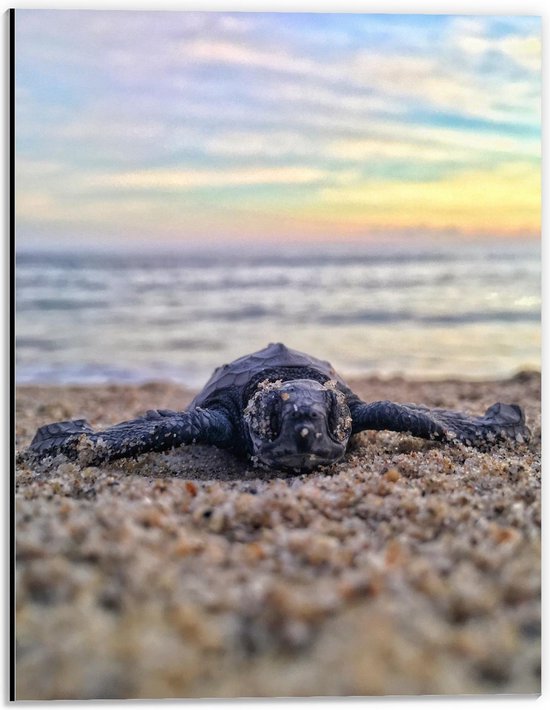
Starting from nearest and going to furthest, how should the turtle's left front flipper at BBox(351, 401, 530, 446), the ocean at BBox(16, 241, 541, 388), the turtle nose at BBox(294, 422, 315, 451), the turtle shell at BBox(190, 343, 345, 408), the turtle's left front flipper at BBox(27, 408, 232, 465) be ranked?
the turtle nose at BBox(294, 422, 315, 451) < the turtle's left front flipper at BBox(27, 408, 232, 465) < the turtle's left front flipper at BBox(351, 401, 530, 446) < the turtle shell at BBox(190, 343, 345, 408) < the ocean at BBox(16, 241, 541, 388)

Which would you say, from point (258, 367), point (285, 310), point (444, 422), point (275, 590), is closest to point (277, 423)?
point (258, 367)

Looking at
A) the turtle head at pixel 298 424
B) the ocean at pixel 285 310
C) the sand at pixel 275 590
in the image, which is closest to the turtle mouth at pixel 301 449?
the turtle head at pixel 298 424

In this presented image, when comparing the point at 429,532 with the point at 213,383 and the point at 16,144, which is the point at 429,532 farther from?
the point at 16,144

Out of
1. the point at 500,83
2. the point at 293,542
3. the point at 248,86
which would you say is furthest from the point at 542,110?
the point at 293,542

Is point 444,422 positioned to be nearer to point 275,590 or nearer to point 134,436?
point 134,436

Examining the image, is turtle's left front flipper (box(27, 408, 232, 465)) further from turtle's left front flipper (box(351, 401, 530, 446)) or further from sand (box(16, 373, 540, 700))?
turtle's left front flipper (box(351, 401, 530, 446))

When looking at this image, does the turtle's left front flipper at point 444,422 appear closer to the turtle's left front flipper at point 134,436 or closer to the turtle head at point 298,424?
the turtle head at point 298,424

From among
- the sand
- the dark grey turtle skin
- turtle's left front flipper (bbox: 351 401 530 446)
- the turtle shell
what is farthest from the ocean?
the sand
